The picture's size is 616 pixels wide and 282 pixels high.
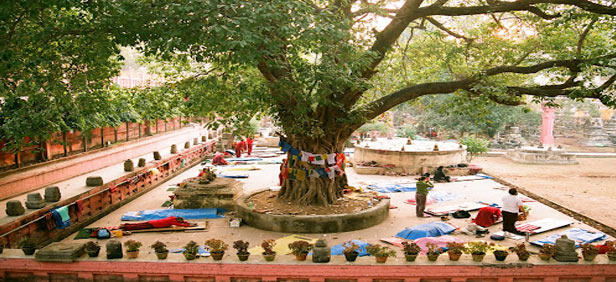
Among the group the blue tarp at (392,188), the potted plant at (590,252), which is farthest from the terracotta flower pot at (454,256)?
the blue tarp at (392,188)

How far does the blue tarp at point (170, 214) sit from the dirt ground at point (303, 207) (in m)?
1.36

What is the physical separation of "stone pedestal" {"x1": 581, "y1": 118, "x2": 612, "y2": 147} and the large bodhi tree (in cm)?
2461

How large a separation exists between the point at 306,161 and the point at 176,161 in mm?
11275

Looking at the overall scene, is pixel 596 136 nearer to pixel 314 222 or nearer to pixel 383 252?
pixel 314 222

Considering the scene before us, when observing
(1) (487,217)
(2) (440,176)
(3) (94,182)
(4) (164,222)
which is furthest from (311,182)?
(2) (440,176)

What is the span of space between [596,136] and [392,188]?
26.5m

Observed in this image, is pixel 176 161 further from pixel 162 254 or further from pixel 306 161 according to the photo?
pixel 162 254

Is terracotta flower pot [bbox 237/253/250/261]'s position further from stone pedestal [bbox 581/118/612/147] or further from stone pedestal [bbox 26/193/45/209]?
stone pedestal [bbox 581/118/612/147]

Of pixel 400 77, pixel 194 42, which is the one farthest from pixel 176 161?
pixel 194 42

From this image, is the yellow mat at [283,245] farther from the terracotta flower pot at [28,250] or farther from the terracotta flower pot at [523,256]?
the terracotta flower pot at [523,256]

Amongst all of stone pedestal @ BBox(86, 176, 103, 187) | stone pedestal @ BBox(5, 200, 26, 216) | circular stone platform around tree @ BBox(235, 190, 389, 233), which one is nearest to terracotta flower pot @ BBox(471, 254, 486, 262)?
circular stone platform around tree @ BBox(235, 190, 389, 233)

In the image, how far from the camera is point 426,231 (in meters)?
11.6

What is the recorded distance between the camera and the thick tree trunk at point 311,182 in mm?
13016

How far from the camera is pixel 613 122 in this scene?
120ft
